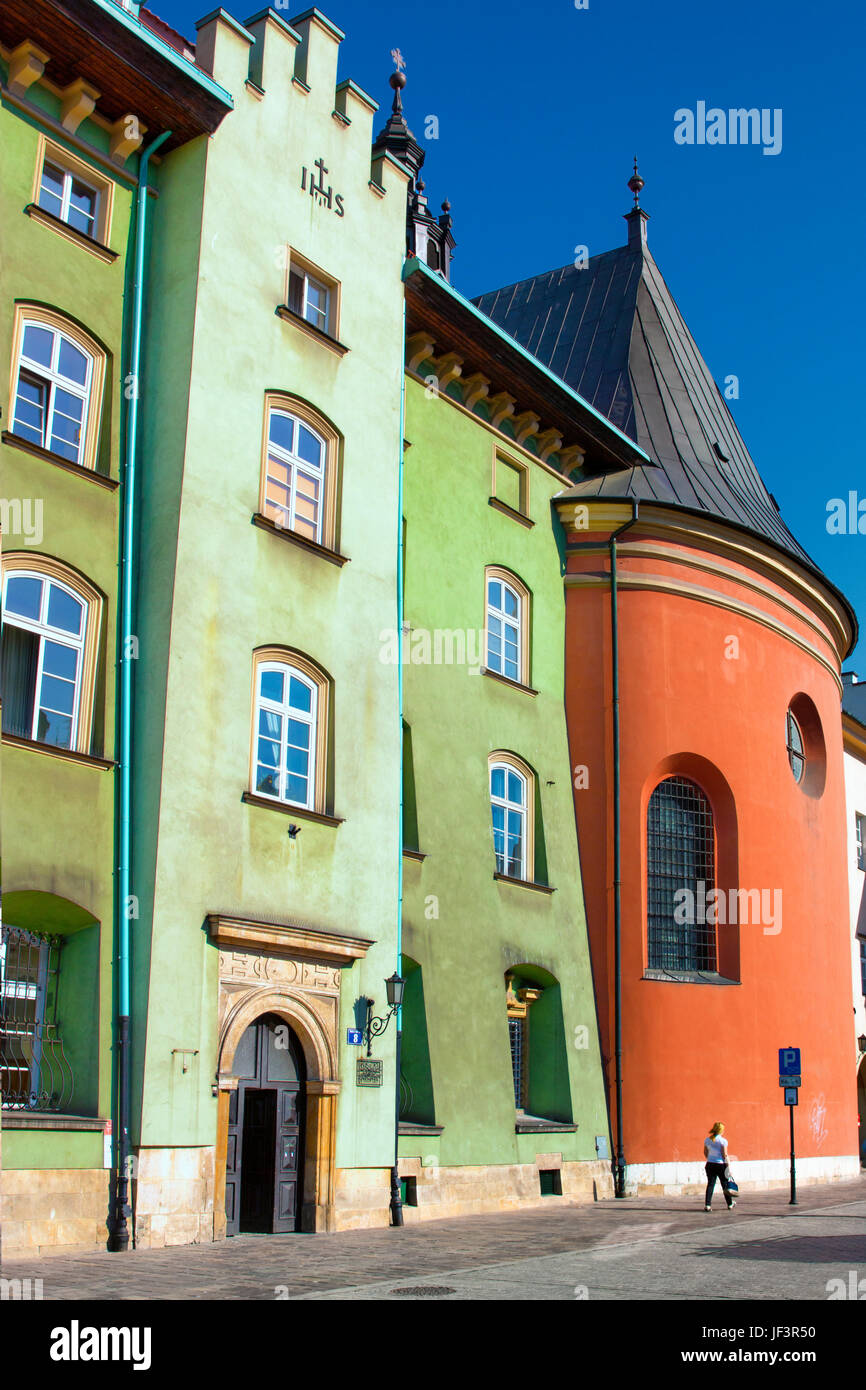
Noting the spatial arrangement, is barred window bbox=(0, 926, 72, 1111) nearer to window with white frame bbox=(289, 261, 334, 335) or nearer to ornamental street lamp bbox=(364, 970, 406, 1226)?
ornamental street lamp bbox=(364, 970, 406, 1226)

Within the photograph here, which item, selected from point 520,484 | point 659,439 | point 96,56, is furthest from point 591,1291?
point 659,439

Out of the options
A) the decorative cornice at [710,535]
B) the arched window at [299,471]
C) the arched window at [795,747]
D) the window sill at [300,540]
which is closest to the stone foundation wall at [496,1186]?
the window sill at [300,540]

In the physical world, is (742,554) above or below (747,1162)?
above

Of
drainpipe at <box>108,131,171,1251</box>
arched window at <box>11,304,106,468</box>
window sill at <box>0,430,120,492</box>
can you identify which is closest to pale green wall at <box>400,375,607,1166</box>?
drainpipe at <box>108,131,171,1251</box>

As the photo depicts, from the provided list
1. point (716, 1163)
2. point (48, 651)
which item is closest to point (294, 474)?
point (48, 651)

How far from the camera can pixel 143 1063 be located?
1516 cm

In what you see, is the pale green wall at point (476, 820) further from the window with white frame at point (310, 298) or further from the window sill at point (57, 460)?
the window sill at point (57, 460)

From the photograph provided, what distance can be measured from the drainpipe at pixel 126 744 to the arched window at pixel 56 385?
1.60ft

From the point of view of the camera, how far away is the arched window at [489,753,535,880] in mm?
23484

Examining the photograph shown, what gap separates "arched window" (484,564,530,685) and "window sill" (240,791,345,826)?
20.7 feet

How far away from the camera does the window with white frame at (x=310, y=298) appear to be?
1991 centimetres

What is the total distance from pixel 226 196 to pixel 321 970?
10.2 metres

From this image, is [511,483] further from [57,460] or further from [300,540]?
[57,460]

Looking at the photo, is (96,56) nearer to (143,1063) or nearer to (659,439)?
(143,1063)
